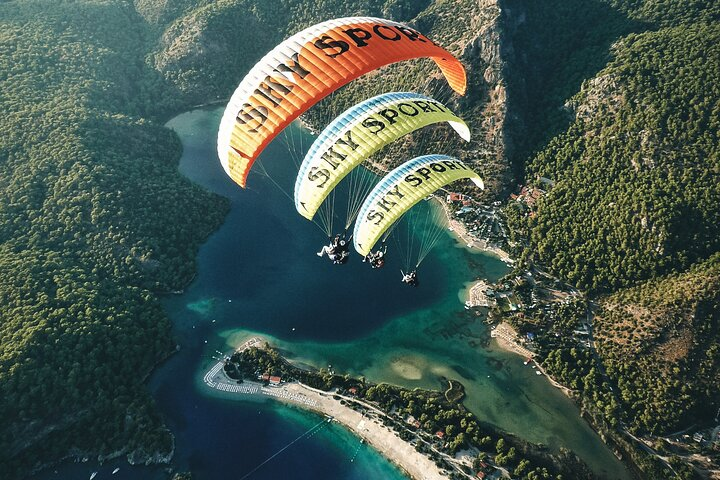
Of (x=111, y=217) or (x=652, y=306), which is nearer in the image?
(x=652, y=306)

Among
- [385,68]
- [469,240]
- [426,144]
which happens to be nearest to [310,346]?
[469,240]

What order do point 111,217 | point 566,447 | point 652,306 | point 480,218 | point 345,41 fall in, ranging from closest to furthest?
point 345,41 < point 566,447 < point 652,306 < point 111,217 < point 480,218

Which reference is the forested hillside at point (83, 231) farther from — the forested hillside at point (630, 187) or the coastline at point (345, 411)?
the forested hillside at point (630, 187)

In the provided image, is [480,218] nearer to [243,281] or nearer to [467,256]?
[467,256]

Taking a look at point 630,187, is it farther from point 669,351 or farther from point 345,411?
point 345,411

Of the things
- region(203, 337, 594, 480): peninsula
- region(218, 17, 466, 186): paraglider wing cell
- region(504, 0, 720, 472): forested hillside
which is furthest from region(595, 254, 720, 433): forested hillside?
region(218, 17, 466, 186): paraglider wing cell

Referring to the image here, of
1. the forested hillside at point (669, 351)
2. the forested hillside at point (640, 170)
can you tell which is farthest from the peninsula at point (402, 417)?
the forested hillside at point (640, 170)

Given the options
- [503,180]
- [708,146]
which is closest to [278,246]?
[503,180]
